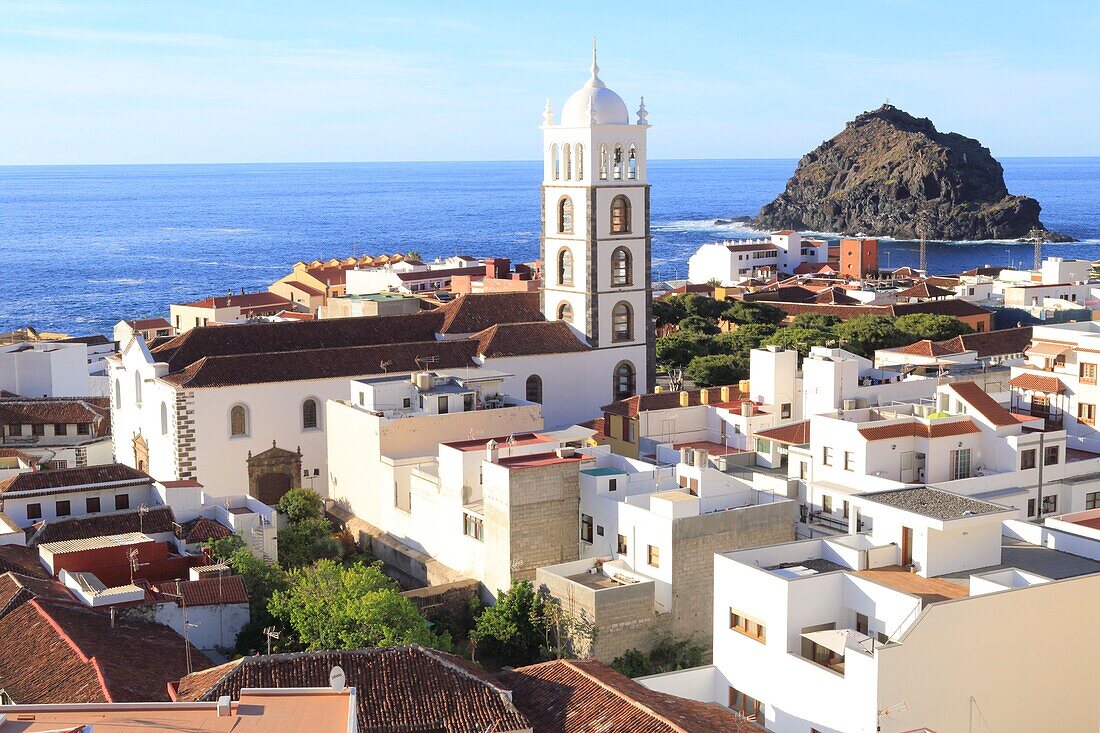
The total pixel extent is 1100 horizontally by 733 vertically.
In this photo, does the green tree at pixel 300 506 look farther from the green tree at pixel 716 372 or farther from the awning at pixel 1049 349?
the awning at pixel 1049 349

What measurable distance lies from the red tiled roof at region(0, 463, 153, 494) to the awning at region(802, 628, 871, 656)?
55.4ft

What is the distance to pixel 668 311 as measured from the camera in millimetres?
60688

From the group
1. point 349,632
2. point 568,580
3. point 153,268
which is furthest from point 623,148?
point 153,268

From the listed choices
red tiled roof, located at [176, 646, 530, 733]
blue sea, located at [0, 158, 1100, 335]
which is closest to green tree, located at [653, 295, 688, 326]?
blue sea, located at [0, 158, 1100, 335]

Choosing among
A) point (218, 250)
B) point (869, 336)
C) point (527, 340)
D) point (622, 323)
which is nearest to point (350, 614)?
point (527, 340)

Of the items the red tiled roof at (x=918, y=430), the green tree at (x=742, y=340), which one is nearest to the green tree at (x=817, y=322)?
the green tree at (x=742, y=340)

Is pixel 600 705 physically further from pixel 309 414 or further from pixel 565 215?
pixel 565 215

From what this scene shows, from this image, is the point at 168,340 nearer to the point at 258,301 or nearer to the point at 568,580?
the point at 568,580

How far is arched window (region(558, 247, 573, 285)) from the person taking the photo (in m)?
39.4

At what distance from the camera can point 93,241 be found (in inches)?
6196

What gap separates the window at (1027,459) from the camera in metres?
27.3

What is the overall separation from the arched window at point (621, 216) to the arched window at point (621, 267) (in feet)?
1.77

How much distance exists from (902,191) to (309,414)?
438 ft

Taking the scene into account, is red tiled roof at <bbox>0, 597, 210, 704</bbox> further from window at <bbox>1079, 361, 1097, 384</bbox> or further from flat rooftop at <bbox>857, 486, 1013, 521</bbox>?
window at <bbox>1079, 361, 1097, 384</bbox>
